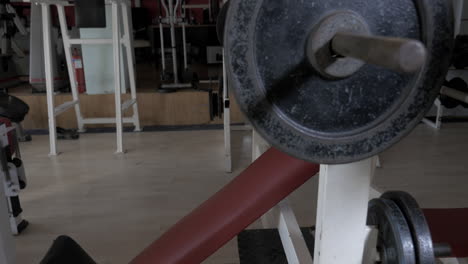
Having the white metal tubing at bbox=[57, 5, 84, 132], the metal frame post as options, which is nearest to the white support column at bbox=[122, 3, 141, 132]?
the white metal tubing at bbox=[57, 5, 84, 132]

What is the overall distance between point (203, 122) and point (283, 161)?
2.06 meters

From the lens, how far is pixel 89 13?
2.00 m

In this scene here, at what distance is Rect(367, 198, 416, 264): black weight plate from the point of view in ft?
1.90

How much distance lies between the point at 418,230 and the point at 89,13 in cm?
194

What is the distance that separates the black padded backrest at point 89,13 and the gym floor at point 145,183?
0.76m

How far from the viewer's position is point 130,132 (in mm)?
2678

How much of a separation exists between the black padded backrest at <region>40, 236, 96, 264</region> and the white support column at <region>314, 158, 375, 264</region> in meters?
0.67

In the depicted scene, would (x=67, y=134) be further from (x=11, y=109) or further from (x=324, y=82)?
(x=324, y=82)

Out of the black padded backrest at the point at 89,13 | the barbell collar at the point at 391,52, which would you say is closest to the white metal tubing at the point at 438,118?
the black padded backrest at the point at 89,13

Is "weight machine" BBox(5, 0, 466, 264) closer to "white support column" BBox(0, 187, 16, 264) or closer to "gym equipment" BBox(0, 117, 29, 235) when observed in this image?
"white support column" BBox(0, 187, 16, 264)

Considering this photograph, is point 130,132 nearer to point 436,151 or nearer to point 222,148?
point 222,148

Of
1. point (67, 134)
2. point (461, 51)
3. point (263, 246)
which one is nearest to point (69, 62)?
point (67, 134)

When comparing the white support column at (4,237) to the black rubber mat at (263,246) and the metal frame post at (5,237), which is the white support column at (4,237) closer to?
the metal frame post at (5,237)

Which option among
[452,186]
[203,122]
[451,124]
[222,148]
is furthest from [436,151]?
[203,122]
